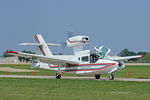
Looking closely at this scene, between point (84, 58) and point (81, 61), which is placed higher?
point (84, 58)

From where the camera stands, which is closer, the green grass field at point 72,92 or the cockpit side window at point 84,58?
the green grass field at point 72,92

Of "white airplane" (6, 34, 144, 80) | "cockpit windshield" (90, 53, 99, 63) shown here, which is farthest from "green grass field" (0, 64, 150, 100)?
"cockpit windshield" (90, 53, 99, 63)

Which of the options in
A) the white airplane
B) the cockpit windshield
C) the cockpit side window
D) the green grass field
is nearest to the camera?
the green grass field

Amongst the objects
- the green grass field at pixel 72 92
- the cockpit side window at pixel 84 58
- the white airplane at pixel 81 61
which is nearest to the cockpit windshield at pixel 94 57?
the white airplane at pixel 81 61

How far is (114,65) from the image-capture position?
35031 mm

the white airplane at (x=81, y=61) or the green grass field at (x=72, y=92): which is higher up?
the white airplane at (x=81, y=61)

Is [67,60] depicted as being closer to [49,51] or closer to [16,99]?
[49,51]

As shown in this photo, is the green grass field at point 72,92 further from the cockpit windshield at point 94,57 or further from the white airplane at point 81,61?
the cockpit windshield at point 94,57

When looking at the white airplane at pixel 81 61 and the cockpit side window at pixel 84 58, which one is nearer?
the white airplane at pixel 81 61

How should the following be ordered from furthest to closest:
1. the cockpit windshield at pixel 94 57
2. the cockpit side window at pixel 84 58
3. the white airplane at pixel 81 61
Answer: the cockpit side window at pixel 84 58 < the cockpit windshield at pixel 94 57 < the white airplane at pixel 81 61

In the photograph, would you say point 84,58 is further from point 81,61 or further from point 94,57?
point 94,57

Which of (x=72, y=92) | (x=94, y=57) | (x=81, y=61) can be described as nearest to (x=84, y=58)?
(x=81, y=61)

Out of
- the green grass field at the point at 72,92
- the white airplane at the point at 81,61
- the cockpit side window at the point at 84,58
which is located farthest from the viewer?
the cockpit side window at the point at 84,58

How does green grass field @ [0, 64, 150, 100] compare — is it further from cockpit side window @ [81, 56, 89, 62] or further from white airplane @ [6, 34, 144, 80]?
cockpit side window @ [81, 56, 89, 62]
